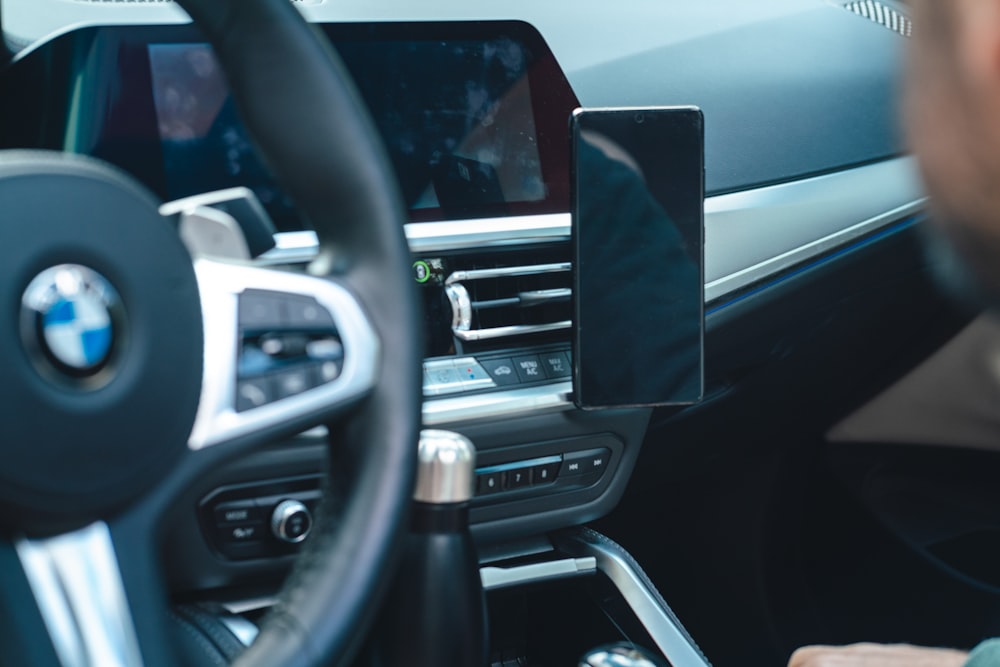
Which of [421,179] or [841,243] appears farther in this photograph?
[841,243]

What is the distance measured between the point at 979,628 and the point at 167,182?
130 cm

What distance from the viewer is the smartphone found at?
118cm

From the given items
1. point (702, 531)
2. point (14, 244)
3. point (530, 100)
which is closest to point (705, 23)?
point (530, 100)

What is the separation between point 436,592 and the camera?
91 cm

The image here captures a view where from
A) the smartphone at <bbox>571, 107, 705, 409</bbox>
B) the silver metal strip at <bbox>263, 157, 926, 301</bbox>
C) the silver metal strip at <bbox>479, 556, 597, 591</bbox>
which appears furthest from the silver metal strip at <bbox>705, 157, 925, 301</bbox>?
the silver metal strip at <bbox>479, 556, 597, 591</bbox>

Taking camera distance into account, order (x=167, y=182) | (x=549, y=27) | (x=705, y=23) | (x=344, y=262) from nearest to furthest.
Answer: (x=344, y=262)
(x=167, y=182)
(x=549, y=27)
(x=705, y=23)

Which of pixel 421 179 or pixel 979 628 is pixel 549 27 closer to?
pixel 421 179

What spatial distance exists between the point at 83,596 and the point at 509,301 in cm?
66

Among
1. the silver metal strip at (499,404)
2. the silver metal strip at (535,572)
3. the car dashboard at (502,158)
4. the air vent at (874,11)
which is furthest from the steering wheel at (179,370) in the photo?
the air vent at (874,11)

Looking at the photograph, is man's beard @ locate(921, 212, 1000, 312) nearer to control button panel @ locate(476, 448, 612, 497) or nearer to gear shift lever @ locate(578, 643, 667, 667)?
gear shift lever @ locate(578, 643, 667, 667)

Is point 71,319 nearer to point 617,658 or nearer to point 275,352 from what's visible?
point 275,352

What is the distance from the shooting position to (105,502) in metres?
0.60

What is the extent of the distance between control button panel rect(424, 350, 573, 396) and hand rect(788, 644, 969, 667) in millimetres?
458

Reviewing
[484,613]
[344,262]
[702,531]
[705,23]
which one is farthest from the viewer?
[702,531]
